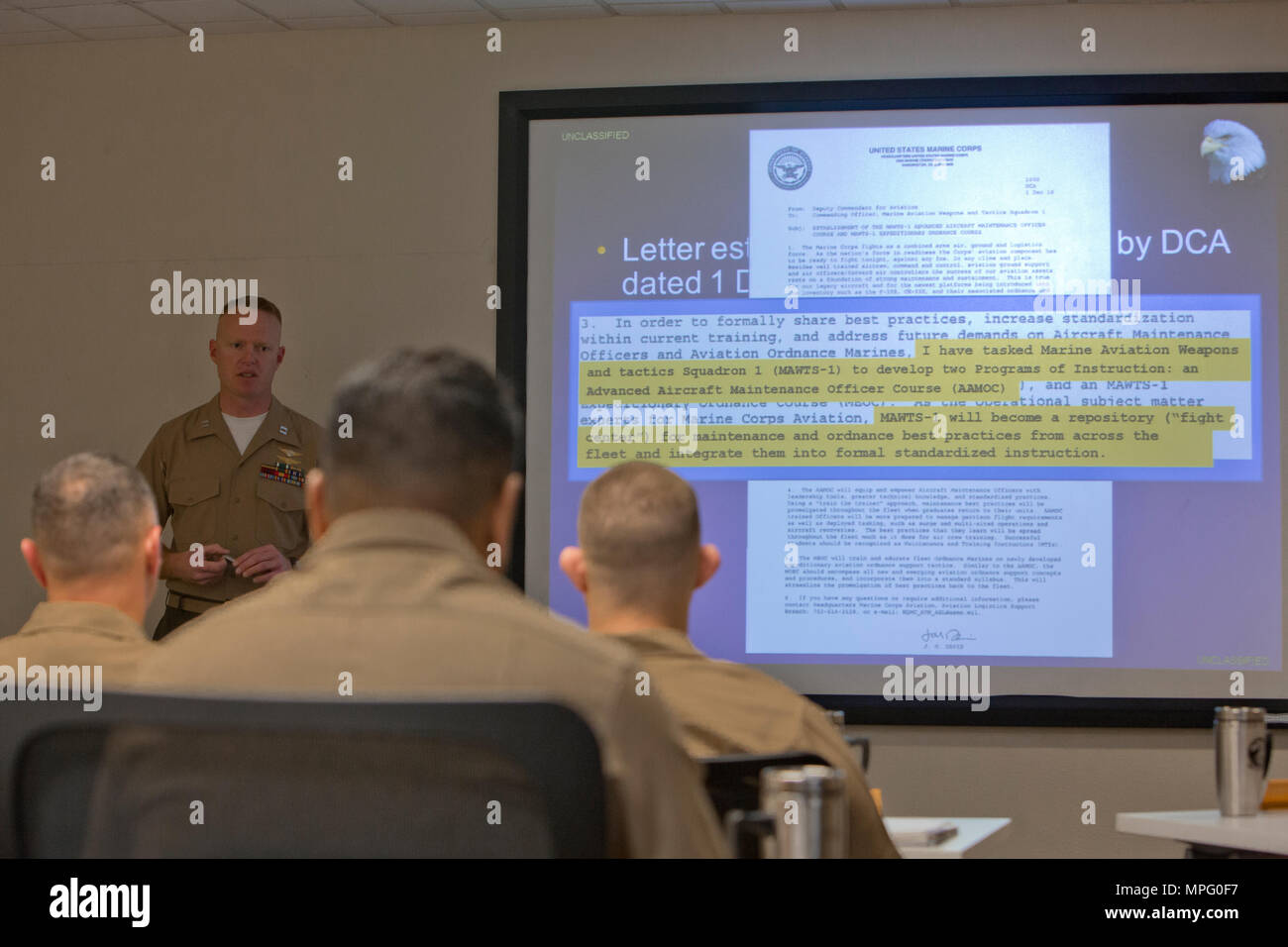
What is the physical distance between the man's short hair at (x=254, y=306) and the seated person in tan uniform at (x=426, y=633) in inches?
137

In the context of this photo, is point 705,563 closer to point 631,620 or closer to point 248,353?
point 631,620

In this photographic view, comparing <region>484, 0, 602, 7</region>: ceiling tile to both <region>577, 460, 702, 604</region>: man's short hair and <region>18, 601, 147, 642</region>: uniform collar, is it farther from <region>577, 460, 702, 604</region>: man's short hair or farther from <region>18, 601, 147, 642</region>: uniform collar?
<region>18, 601, 147, 642</region>: uniform collar

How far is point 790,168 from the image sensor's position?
172 inches

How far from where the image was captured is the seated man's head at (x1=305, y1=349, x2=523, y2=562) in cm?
117

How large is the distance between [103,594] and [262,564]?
2184 millimetres

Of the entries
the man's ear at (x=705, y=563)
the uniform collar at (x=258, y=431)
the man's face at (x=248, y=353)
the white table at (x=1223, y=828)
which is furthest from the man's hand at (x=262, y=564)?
the white table at (x=1223, y=828)

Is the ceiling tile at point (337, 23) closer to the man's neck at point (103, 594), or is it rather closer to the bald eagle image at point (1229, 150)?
the bald eagle image at point (1229, 150)

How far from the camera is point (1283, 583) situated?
4.13m

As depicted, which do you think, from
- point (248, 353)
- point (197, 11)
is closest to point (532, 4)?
point (197, 11)

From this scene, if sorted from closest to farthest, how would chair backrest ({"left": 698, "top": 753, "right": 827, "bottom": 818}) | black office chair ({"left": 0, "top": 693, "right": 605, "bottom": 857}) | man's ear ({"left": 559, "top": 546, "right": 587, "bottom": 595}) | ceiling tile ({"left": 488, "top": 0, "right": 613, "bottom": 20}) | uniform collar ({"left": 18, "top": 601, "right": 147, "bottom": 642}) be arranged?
black office chair ({"left": 0, "top": 693, "right": 605, "bottom": 857}) < chair backrest ({"left": 698, "top": 753, "right": 827, "bottom": 818}) < uniform collar ({"left": 18, "top": 601, "right": 147, "bottom": 642}) < man's ear ({"left": 559, "top": 546, "right": 587, "bottom": 595}) < ceiling tile ({"left": 488, "top": 0, "right": 613, "bottom": 20})

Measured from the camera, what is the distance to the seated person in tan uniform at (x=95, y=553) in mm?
1972

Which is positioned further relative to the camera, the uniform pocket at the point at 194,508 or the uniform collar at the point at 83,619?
the uniform pocket at the point at 194,508

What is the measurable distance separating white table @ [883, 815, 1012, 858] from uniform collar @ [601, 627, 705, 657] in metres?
0.43

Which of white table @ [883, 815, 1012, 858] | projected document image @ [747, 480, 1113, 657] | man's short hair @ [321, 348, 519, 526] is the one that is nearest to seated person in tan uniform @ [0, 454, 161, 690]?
man's short hair @ [321, 348, 519, 526]
